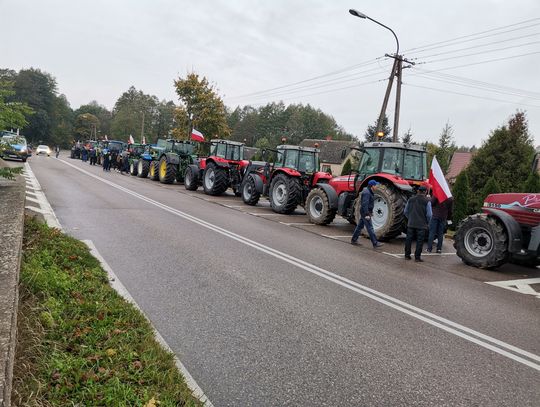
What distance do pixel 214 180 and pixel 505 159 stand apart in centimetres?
1485

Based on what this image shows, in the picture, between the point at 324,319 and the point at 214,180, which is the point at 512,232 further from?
the point at 214,180

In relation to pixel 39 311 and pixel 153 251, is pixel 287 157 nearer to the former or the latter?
pixel 153 251

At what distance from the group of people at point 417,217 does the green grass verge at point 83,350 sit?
20.7 ft

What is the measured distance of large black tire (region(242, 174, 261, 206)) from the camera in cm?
1630

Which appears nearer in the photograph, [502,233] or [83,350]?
[83,350]

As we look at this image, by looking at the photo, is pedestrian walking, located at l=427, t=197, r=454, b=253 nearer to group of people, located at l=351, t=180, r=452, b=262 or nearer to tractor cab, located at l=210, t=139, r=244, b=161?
group of people, located at l=351, t=180, r=452, b=262

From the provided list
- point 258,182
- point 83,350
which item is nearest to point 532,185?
point 258,182

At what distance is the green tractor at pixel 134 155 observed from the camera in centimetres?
2884

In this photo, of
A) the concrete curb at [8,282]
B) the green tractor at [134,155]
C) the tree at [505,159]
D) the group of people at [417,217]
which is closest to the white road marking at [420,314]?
the group of people at [417,217]

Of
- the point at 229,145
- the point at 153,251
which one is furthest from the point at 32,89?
the point at 153,251

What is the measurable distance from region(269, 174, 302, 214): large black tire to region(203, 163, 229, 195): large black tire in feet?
13.0

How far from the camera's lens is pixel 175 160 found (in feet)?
→ 75.0

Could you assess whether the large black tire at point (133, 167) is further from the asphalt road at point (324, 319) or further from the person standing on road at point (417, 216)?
the person standing on road at point (417, 216)

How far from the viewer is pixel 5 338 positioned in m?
2.38
